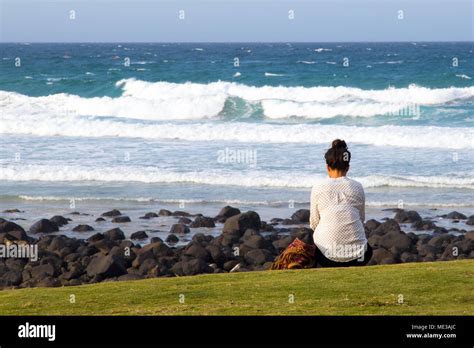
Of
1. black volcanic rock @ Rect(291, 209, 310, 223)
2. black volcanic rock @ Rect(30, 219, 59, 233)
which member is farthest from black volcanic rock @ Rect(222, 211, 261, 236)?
black volcanic rock @ Rect(30, 219, 59, 233)

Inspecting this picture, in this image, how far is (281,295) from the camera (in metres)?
9.22

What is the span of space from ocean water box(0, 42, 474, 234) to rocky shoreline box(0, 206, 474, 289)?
86.2 inches

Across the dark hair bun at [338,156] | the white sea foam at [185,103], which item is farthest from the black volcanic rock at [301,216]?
the white sea foam at [185,103]

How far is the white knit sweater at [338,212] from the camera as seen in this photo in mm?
9141

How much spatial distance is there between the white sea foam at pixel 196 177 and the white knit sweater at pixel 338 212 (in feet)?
46.6

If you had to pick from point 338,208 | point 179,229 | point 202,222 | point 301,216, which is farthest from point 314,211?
point 301,216

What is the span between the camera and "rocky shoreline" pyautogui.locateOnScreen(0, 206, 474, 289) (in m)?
14.5

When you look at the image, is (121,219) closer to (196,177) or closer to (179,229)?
(179,229)

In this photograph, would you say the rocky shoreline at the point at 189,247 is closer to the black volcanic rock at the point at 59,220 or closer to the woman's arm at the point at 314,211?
the black volcanic rock at the point at 59,220

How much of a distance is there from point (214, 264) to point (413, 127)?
74.2ft

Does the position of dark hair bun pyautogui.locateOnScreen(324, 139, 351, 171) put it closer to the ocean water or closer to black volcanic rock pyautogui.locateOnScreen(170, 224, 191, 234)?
black volcanic rock pyautogui.locateOnScreen(170, 224, 191, 234)

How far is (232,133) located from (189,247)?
817 inches
